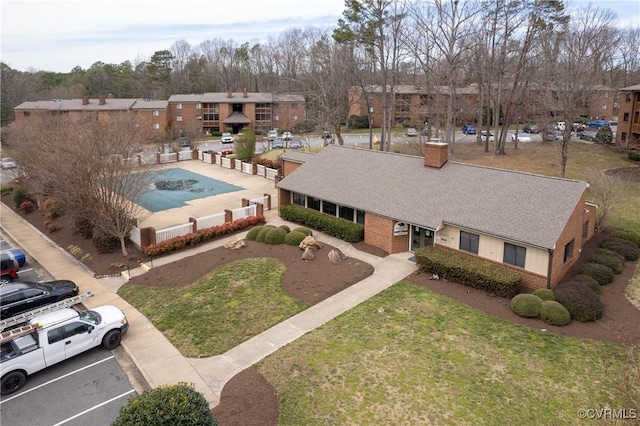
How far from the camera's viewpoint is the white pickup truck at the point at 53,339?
1414 centimetres

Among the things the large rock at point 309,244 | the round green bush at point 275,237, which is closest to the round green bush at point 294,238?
the round green bush at point 275,237

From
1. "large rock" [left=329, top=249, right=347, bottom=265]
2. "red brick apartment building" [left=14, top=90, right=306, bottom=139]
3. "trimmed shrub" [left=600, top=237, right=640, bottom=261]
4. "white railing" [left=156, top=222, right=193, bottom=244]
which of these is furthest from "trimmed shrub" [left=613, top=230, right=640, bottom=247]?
"red brick apartment building" [left=14, top=90, right=306, bottom=139]

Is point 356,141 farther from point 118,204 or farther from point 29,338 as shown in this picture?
point 29,338

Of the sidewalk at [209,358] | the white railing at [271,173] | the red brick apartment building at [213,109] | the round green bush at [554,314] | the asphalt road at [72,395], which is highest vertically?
the red brick apartment building at [213,109]

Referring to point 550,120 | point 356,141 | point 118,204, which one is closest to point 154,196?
point 118,204

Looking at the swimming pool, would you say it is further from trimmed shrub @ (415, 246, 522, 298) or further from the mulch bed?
trimmed shrub @ (415, 246, 522, 298)

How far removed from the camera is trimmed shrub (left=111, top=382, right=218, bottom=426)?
9516mm

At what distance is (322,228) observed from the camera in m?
26.9

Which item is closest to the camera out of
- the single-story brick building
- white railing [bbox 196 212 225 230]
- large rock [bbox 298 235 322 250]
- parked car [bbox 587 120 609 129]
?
the single-story brick building

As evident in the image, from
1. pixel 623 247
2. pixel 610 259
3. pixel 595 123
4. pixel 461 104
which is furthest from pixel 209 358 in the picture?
pixel 595 123

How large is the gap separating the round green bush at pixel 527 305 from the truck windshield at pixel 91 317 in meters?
15.4

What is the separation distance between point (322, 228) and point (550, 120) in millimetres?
41071

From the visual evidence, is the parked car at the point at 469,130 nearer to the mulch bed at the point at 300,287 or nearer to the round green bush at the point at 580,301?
the mulch bed at the point at 300,287

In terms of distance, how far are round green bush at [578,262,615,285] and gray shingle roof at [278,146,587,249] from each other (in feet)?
9.32
